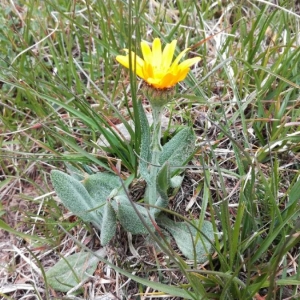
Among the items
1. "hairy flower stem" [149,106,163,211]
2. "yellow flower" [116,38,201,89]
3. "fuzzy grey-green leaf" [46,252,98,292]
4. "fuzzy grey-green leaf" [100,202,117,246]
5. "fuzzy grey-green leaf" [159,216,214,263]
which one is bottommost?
"fuzzy grey-green leaf" [46,252,98,292]

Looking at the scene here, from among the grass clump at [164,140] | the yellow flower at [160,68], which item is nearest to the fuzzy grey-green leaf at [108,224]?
the grass clump at [164,140]

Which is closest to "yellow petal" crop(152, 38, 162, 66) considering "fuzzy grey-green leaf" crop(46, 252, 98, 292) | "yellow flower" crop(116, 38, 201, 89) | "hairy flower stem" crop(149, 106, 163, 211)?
"yellow flower" crop(116, 38, 201, 89)

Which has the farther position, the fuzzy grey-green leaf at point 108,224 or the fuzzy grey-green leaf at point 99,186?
the fuzzy grey-green leaf at point 99,186

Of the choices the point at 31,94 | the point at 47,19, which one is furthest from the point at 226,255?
the point at 47,19

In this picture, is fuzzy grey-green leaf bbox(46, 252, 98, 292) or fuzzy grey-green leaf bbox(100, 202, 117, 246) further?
fuzzy grey-green leaf bbox(46, 252, 98, 292)

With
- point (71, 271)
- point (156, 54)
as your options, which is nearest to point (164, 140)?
point (156, 54)

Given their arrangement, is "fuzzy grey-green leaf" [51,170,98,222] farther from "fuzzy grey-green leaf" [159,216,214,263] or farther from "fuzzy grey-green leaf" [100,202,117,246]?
"fuzzy grey-green leaf" [159,216,214,263]

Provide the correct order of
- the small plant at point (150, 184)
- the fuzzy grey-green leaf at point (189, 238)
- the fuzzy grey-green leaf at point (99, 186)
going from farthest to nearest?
the fuzzy grey-green leaf at point (99, 186), the fuzzy grey-green leaf at point (189, 238), the small plant at point (150, 184)

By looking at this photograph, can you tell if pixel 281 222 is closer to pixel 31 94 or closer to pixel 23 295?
pixel 23 295

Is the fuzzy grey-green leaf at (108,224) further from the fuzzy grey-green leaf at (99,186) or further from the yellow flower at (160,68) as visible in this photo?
the yellow flower at (160,68)
